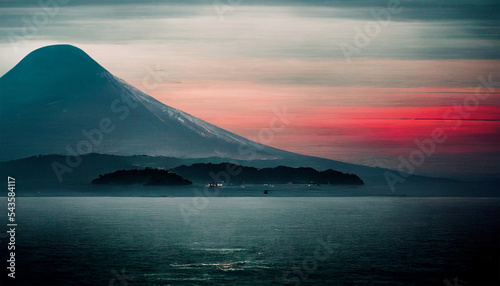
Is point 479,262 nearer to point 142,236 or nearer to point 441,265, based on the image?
point 441,265

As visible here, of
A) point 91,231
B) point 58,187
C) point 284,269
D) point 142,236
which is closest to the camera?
point 284,269

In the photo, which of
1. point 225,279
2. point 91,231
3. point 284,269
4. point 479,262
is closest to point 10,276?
point 225,279

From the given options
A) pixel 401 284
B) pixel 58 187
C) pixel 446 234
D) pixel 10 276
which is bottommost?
pixel 401 284

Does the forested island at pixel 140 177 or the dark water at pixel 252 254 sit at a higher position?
the forested island at pixel 140 177

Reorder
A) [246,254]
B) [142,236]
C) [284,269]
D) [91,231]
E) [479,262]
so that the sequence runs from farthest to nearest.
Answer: [91,231]
[142,236]
[246,254]
[479,262]
[284,269]

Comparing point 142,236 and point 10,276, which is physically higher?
point 142,236

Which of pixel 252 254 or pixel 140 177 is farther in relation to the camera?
pixel 140 177

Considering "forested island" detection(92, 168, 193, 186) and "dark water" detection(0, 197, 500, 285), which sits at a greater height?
"forested island" detection(92, 168, 193, 186)

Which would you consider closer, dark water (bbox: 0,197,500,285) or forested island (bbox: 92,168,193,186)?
dark water (bbox: 0,197,500,285)

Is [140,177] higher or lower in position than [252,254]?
higher

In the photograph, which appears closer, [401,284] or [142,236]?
[401,284]

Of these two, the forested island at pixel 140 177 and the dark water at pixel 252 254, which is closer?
the dark water at pixel 252 254
